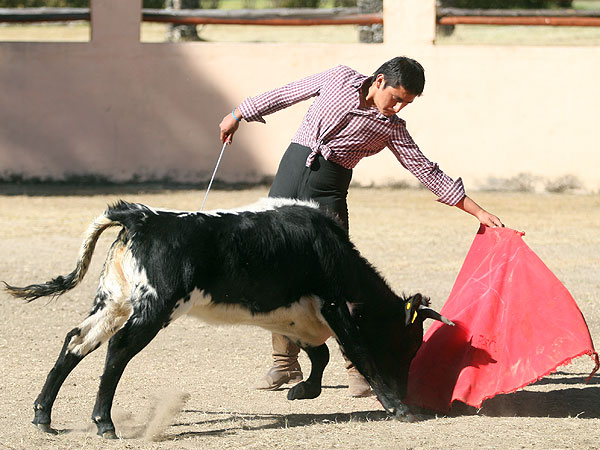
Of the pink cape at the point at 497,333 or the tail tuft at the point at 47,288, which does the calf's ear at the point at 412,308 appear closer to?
the pink cape at the point at 497,333

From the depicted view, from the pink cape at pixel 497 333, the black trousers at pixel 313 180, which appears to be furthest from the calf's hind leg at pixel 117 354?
the pink cape at pixel 497 333

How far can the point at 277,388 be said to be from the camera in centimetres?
534

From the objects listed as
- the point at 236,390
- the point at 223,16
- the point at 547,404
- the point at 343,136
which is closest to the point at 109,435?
the point at 236,390

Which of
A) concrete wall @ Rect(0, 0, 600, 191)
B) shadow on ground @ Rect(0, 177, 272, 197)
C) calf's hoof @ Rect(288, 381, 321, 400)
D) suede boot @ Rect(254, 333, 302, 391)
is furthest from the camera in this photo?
concrete wall @ Rect(0, 0, 600, 191)

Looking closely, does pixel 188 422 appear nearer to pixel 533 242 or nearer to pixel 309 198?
pixel 309 198

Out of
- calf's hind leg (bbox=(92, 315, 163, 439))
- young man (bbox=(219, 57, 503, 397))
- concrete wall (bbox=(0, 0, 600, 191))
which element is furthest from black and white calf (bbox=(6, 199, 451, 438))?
concrete wall (bbox=(0, 0, 600, 191))

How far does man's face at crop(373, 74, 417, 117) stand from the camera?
4773mm

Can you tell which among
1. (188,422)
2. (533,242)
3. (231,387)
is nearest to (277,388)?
(231,387)

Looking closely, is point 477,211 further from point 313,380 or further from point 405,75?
point 313,380

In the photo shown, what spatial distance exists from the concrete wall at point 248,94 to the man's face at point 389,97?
26.3 ft

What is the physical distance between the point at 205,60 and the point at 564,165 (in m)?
4.60

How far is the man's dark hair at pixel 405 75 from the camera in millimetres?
4723

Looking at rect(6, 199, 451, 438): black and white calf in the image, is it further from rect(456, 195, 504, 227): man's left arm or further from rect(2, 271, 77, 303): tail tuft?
rect(456, 195, 504, 227): man's left arm

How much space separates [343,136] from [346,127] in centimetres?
5
